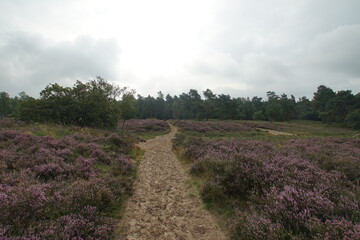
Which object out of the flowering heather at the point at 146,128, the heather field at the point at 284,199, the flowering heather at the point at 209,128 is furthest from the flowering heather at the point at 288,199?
the flowering heather at the point at 209,128

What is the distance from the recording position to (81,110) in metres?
25.3

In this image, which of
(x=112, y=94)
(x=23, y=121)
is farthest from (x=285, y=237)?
(x=112, y=94)

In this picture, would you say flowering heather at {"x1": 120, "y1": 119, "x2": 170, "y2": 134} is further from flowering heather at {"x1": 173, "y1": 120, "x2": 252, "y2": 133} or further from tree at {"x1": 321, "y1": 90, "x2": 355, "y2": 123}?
tree at {"x1": 321, "y1": 90, "x2": 355, "y2": 123}

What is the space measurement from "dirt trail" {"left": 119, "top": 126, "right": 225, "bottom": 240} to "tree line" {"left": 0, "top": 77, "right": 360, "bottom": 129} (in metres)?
21.5

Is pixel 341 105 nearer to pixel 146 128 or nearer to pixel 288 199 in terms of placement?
pixel 146 128

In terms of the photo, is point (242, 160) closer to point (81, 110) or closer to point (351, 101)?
point (81, 110)

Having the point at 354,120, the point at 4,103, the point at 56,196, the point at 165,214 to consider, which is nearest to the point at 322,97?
the point at 354,120

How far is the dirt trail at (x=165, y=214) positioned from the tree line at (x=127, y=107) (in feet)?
70.5

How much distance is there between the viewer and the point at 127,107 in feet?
117

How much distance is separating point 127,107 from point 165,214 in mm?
32430

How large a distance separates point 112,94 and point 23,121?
Result: 23.9 meters

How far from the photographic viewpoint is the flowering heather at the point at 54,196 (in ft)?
12.4

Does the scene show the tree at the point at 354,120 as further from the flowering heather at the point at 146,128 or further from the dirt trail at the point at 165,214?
the dirt trail at the point at 165,214

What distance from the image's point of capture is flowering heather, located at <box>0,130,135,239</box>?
3776 millimetres
